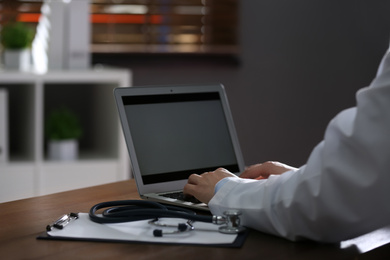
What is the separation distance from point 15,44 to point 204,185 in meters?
2.03

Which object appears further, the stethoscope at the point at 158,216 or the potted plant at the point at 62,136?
the potted plant at the point at 62,136

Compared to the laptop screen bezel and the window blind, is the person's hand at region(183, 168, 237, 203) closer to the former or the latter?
the laptop screen bezel

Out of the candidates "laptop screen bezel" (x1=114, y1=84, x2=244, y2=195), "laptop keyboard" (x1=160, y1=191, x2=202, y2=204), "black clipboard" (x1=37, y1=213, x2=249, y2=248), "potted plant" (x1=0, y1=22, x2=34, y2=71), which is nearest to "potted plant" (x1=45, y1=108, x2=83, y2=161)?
"potted plant" (x1=0, y1=22, x2=34, y2=71)

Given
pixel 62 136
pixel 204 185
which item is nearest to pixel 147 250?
pixel 204 185

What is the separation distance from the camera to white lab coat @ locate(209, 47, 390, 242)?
102 centimetres

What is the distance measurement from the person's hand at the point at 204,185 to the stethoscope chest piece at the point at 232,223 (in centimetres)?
15

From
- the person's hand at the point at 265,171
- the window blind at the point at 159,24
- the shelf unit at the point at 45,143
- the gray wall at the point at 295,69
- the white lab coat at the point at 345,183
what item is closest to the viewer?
the white lab coat at the point at 345,183

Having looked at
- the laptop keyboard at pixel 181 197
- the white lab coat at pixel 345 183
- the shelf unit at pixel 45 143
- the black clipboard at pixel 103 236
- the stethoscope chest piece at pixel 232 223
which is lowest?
the shelf unit at pixel 45 143

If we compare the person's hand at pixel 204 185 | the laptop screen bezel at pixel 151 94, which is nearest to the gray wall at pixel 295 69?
the laptop screen bezel at pixel 151 94

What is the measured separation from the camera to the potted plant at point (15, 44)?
308 cm

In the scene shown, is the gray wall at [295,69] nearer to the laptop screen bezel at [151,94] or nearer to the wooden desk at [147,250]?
the laptop screen bezel at [151,94]

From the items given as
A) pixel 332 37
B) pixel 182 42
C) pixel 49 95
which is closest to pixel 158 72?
pixel 182 42

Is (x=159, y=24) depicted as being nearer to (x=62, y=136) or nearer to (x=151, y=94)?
(x=62, y=136)

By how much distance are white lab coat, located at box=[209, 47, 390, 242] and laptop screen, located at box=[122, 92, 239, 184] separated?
439mm
